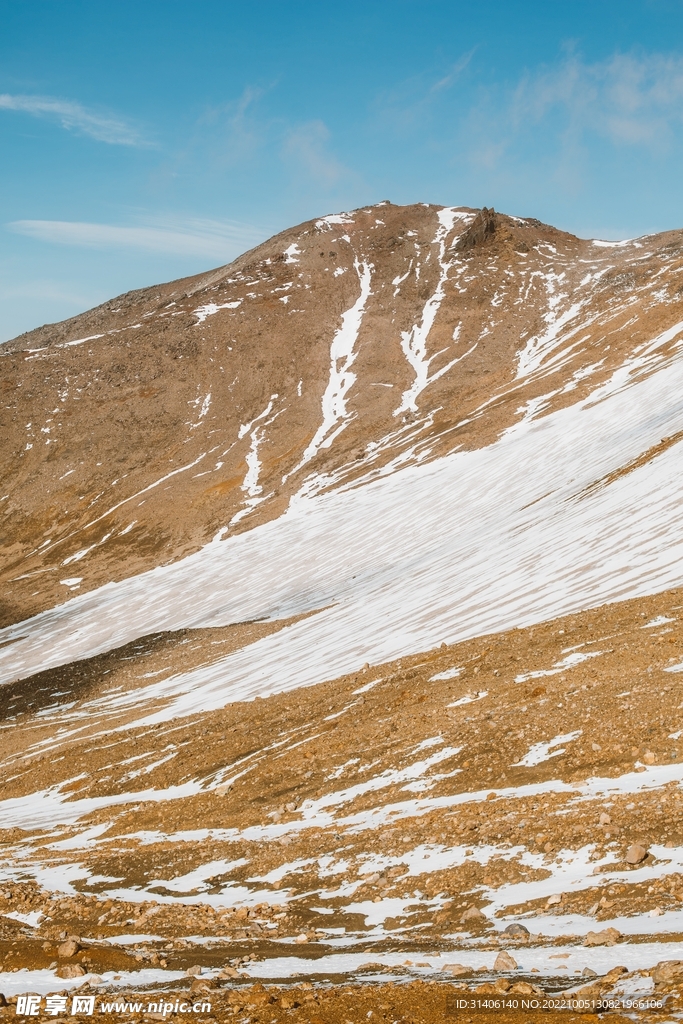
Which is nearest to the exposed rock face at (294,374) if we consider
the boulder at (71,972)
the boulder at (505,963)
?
the boulder at (71,972)

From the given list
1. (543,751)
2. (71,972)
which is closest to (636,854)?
(543,751)

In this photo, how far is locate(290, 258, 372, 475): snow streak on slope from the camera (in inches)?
4803

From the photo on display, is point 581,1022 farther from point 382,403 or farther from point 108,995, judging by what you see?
point 382,403

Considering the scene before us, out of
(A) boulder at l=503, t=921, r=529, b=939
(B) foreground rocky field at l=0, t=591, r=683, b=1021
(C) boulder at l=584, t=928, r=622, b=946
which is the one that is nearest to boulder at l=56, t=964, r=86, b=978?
(B) foreground rocky field at l=0, t=591, r=683, b=1021

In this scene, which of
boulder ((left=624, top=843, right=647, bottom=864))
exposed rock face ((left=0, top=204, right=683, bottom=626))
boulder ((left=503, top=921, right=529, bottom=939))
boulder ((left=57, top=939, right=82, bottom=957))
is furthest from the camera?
exposed rock face ((left=0, top=204, right=683, bottom=626))

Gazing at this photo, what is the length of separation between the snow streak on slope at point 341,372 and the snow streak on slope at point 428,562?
95.7 ft

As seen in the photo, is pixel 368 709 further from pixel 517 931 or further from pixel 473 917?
pixel 517 931

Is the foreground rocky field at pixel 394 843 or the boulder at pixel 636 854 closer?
the foreground rocky field at pixel 394 843

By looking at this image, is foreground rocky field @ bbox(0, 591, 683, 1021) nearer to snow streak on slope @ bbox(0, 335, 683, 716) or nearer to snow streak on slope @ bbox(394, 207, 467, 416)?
snow streak on slope @ bbox(0, 335, 683, 716)

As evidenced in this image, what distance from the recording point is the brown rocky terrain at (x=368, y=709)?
39.1 ft

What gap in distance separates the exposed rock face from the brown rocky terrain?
1.21 m

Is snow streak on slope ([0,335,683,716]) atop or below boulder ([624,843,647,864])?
atop

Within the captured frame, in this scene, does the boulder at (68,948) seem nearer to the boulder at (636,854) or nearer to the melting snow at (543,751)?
the boulder at (636,854)

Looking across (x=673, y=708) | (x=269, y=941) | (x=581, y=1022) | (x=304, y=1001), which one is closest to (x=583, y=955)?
(x=581, y=1022)
